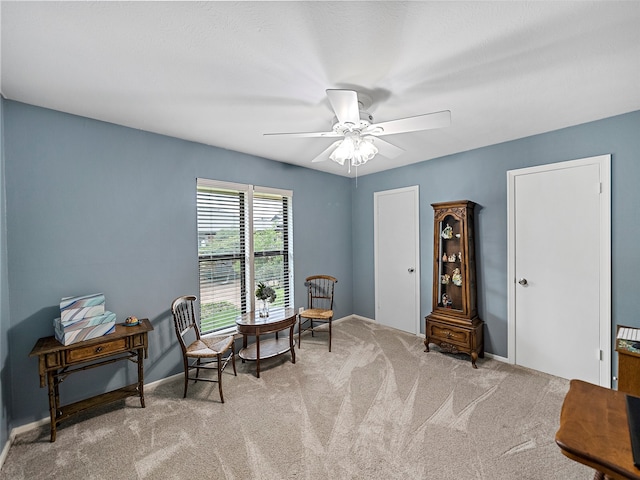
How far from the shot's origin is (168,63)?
5.53ft

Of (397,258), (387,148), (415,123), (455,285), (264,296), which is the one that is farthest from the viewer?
(397,258)

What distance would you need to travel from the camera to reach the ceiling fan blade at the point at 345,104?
63.7 inches

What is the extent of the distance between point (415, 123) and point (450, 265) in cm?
225

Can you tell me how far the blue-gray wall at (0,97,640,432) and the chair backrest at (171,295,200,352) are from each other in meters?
0.14

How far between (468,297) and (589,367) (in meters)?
1.18

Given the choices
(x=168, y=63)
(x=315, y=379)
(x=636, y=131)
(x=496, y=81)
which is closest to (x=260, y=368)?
(x=315, y=379)

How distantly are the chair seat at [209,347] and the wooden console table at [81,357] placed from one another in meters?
0.41

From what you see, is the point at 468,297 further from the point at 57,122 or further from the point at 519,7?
the point at 57,122

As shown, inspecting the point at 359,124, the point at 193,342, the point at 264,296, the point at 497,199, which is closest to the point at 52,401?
the point at 193,342

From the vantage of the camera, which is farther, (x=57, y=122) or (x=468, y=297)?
(x=468, y=297)

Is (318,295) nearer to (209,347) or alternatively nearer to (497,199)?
(209,347)

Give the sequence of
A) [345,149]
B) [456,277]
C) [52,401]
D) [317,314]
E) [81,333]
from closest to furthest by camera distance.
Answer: [52,401] → [81,333] → [345,149] → [456,277] → [317,314]

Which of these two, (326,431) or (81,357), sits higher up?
(81,357)

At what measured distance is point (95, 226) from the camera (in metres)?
2.47
